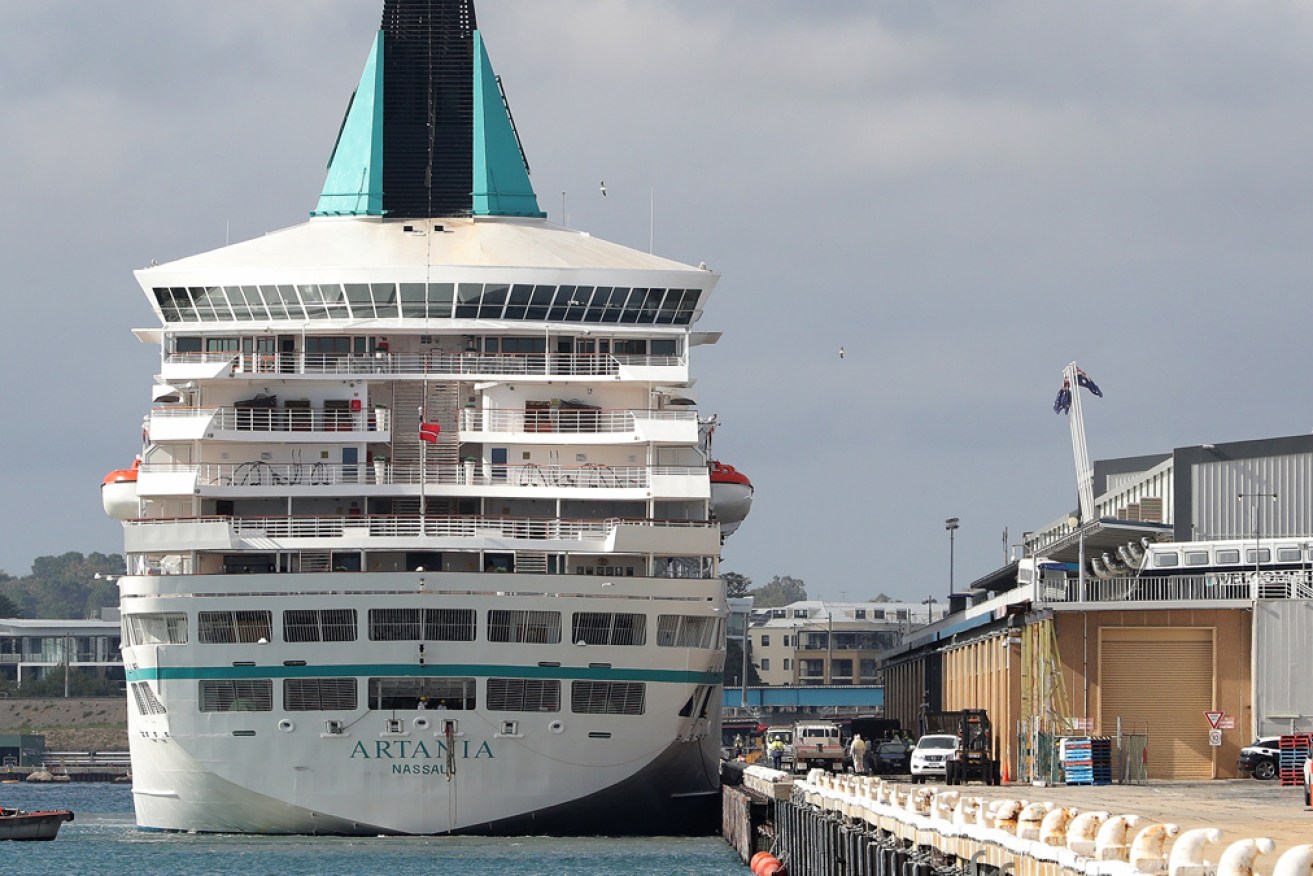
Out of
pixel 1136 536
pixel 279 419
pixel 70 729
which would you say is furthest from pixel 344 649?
pixel 70 729

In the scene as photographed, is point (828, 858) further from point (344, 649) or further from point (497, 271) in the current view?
point (497, 271)

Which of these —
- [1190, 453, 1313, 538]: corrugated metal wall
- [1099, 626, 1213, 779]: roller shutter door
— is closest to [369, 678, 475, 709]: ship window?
[1099, 626, 1213, 779]: roller shutter door

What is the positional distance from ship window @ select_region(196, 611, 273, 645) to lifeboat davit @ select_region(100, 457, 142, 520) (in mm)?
7747

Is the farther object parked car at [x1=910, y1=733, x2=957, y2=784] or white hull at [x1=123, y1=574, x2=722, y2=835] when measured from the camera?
parked car at [x1=910, y1=733, x2=957, y2=784]

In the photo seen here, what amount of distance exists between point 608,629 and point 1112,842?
110 feet

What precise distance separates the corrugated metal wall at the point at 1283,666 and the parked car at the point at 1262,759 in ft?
6.36

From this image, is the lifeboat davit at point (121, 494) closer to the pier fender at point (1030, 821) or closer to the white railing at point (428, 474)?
the white railing at point (428, 474)

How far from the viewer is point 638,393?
208 ft

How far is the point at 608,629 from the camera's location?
2290 inches

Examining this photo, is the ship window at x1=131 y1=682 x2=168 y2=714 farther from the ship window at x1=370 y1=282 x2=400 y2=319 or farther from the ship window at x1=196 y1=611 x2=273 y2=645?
the ship window at x1=370 y1=282 x2=400 y2=319

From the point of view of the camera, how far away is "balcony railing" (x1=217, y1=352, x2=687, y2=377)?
204 ft

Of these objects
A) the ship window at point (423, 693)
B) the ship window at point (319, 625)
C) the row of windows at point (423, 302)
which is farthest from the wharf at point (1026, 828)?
the row of windows at point (423, 302)

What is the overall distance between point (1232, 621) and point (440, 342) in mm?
21087

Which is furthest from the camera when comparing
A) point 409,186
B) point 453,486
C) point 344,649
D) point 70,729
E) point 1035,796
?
point 70,729
